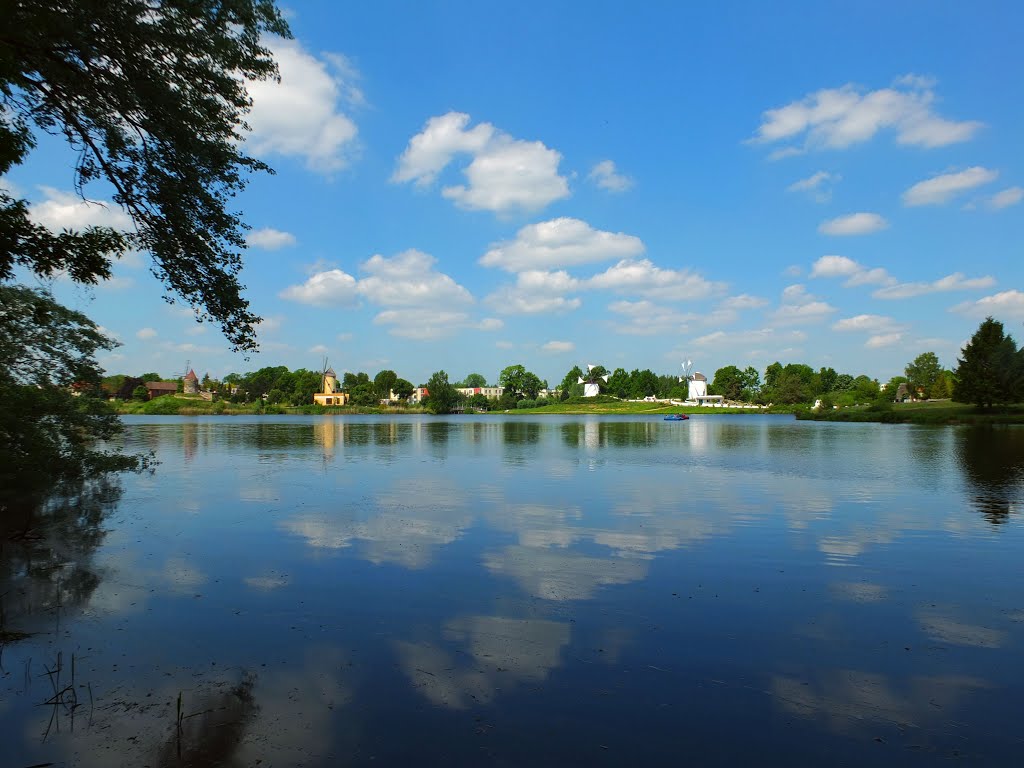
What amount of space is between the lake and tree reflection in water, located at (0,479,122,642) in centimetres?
8

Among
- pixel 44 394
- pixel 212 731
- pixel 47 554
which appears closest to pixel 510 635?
pixel 212 731

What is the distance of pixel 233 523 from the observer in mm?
16906

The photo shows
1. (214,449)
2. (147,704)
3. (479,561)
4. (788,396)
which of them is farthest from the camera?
(788,396)

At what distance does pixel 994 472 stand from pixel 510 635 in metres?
31.3

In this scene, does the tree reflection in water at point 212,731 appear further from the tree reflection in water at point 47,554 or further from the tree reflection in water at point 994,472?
the tree reflection in water at point 994,472

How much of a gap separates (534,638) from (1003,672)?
6.01 m

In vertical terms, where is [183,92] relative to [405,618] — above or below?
above

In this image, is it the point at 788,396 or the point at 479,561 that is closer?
the point at 479,561

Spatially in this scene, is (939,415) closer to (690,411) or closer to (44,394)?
(690,411)

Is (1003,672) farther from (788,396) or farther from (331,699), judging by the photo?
(788,396)

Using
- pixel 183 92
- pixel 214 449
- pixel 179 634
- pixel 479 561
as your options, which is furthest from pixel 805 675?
pixel 214 449

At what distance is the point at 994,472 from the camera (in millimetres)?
28797

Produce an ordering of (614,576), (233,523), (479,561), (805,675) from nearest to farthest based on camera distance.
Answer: (805,675), (614,576), (479,561), (233,523)

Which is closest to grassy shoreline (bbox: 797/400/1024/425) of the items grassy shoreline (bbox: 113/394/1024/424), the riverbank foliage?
grassy shoreline (bbox: 113/394/1024/424)
